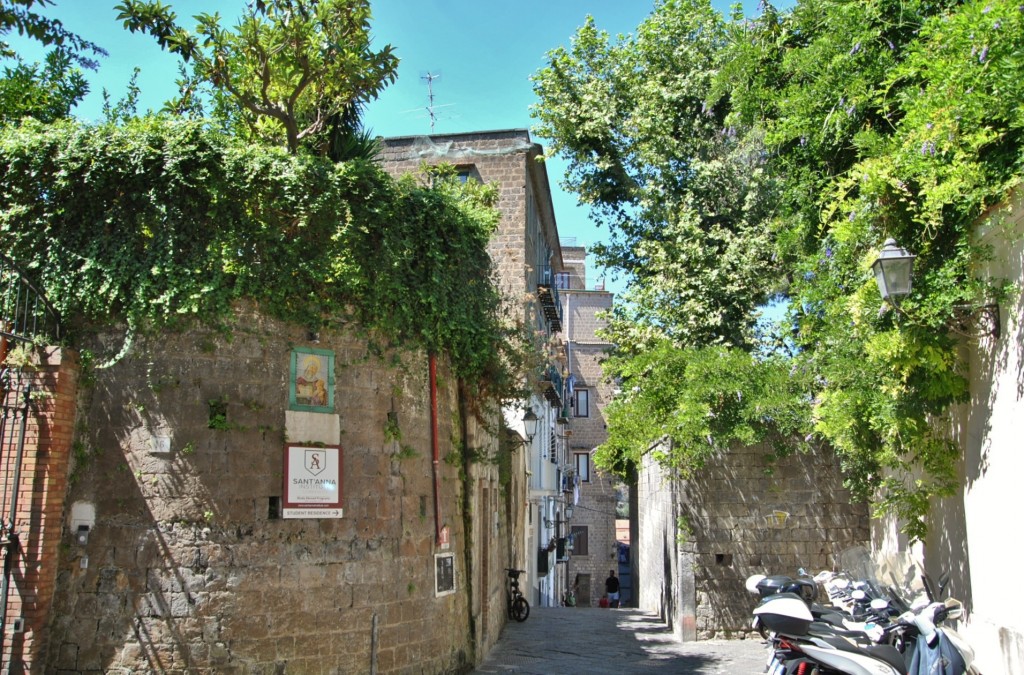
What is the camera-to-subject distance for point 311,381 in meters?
9.49

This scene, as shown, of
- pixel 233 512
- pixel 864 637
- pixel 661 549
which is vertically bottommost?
pixel 661 549

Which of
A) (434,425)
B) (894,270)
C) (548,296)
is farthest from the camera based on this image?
(548,296)

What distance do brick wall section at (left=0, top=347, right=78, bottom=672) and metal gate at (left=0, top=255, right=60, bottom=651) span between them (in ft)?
0.06

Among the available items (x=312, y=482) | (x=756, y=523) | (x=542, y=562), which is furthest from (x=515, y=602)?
(x=542, y=562)

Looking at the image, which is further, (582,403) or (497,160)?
(582,403)

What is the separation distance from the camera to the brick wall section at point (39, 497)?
26.9 feet

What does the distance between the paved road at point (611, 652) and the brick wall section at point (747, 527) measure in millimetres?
683

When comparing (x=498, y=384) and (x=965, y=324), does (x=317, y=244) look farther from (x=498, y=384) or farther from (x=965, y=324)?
(x=965, y=324)

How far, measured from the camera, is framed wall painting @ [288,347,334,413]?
939 cm

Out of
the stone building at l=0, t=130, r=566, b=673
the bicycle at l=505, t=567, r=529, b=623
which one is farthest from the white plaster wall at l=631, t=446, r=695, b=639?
the stone building at l=0, t=130, r=566, b=673

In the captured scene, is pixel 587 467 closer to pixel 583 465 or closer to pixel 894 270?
pixel 583 465

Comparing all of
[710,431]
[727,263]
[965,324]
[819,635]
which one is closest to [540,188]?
[727,263]

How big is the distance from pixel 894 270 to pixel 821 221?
2.75 metres

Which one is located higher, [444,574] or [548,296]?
[548,296]
